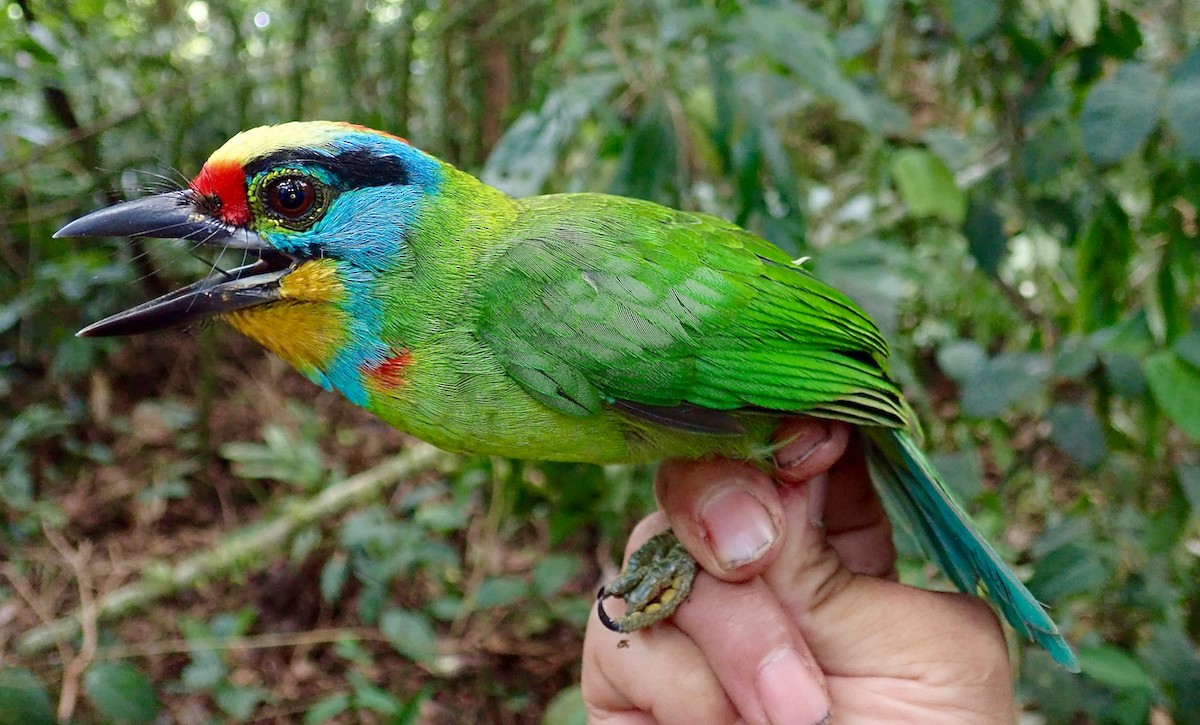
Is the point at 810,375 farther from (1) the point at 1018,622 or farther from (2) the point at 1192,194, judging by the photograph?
(2) the point at 1192,194

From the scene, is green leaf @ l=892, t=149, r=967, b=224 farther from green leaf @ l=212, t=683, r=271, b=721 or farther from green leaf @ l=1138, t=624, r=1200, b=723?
green leaf @ l=212, t=683, r=271, b=721

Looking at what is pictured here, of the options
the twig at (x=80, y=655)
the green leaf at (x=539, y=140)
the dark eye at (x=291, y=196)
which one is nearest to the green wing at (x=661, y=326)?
the dark eye at (x=291, y=196)

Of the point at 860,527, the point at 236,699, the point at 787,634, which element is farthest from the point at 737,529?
the point at 236,699

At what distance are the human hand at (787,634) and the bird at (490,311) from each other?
13cm

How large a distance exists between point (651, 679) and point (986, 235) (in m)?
1.69

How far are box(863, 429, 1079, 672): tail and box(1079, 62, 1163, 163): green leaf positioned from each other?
82 cm

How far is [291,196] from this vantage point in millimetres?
1402

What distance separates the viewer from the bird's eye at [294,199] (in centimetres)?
140

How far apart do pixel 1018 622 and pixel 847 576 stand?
1.16 feet

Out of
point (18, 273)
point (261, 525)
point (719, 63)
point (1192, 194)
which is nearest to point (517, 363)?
point (719, 63)

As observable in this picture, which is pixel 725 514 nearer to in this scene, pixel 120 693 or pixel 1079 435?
pixel 1079 435

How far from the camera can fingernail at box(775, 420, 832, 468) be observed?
1.68 metres

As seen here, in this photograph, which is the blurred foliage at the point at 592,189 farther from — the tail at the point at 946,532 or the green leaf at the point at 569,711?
the tail at the point at 946,532

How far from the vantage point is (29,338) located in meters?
4.25
